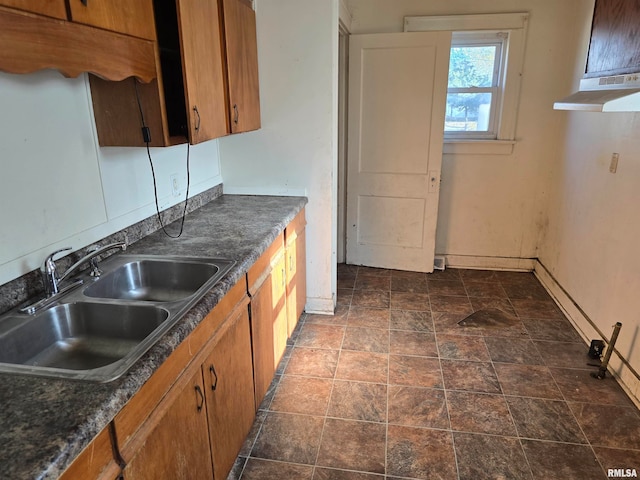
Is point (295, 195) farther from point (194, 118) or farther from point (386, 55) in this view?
point (386, 55)

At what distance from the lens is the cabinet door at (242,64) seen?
221 cm

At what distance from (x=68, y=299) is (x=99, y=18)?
35.6 inches

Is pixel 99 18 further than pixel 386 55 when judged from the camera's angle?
No

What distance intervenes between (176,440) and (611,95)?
6.76 ft

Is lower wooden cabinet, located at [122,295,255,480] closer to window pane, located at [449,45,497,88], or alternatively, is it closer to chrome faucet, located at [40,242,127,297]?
chrome faucet, located at [40,242,127,297]

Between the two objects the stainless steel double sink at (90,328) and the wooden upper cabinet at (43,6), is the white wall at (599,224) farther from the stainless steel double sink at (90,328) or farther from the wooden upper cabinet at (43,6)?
the wooden upper cabinet at (43,6)

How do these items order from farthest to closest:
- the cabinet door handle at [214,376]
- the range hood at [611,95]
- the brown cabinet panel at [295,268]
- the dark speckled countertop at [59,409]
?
the brown cabinet panel at [295,268]
the range hood at [611,95]
the cabinet door handle at [214,376]
the dark speckled countertop at [59,409]

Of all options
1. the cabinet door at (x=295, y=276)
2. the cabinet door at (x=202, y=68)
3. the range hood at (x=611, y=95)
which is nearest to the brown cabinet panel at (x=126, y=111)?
the cabinet door at (x=202, y=68)

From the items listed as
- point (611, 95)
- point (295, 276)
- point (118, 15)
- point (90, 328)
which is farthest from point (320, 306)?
point (118, 15)

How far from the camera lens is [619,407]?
2213mm

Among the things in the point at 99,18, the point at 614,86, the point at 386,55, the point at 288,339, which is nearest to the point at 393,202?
the point at 386,55

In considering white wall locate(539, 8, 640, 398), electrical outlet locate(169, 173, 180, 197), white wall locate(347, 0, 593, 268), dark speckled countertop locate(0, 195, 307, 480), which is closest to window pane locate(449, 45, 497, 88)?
white wall locate(347, 0, 593, 268)

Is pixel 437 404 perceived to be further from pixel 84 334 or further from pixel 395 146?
pixel 395 146

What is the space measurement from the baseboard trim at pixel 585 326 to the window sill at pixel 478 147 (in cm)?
107
